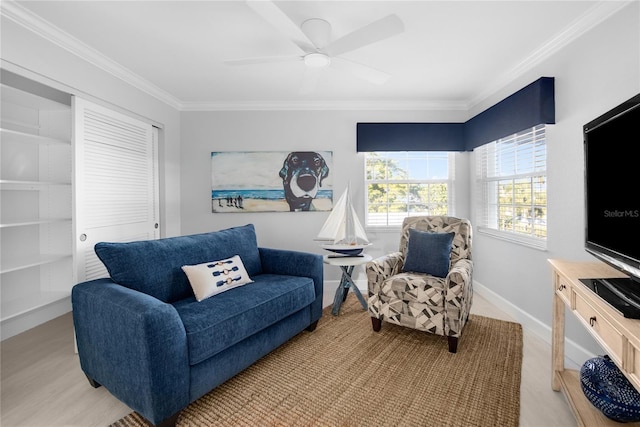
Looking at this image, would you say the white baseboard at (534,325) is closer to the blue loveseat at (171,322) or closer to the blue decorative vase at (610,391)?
the blue decorative vase at (610,391)

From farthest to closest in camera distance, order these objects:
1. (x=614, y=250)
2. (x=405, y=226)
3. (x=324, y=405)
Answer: (x=405, y=226), (x=324, y=405), (x=614, y=250)

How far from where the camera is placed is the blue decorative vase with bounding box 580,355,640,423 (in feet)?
4.35

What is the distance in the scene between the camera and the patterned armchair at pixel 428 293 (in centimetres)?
222

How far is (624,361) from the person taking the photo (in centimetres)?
99

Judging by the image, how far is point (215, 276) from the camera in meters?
2.17

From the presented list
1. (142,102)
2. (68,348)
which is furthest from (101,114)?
(68,348)

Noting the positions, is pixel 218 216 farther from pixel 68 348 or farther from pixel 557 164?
pixel 557 164

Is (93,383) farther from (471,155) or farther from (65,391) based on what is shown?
(471,155)

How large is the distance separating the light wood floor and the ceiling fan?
2222mm

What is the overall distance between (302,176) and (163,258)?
210 cm

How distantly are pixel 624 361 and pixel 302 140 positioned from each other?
342 centimetres

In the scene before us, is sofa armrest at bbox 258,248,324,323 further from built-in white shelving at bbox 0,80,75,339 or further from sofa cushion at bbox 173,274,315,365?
built-in white shelving at bbox 0,80,75,339

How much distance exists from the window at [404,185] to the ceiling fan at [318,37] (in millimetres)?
1698

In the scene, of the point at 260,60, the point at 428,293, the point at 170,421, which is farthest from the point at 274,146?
the point at 170,421
